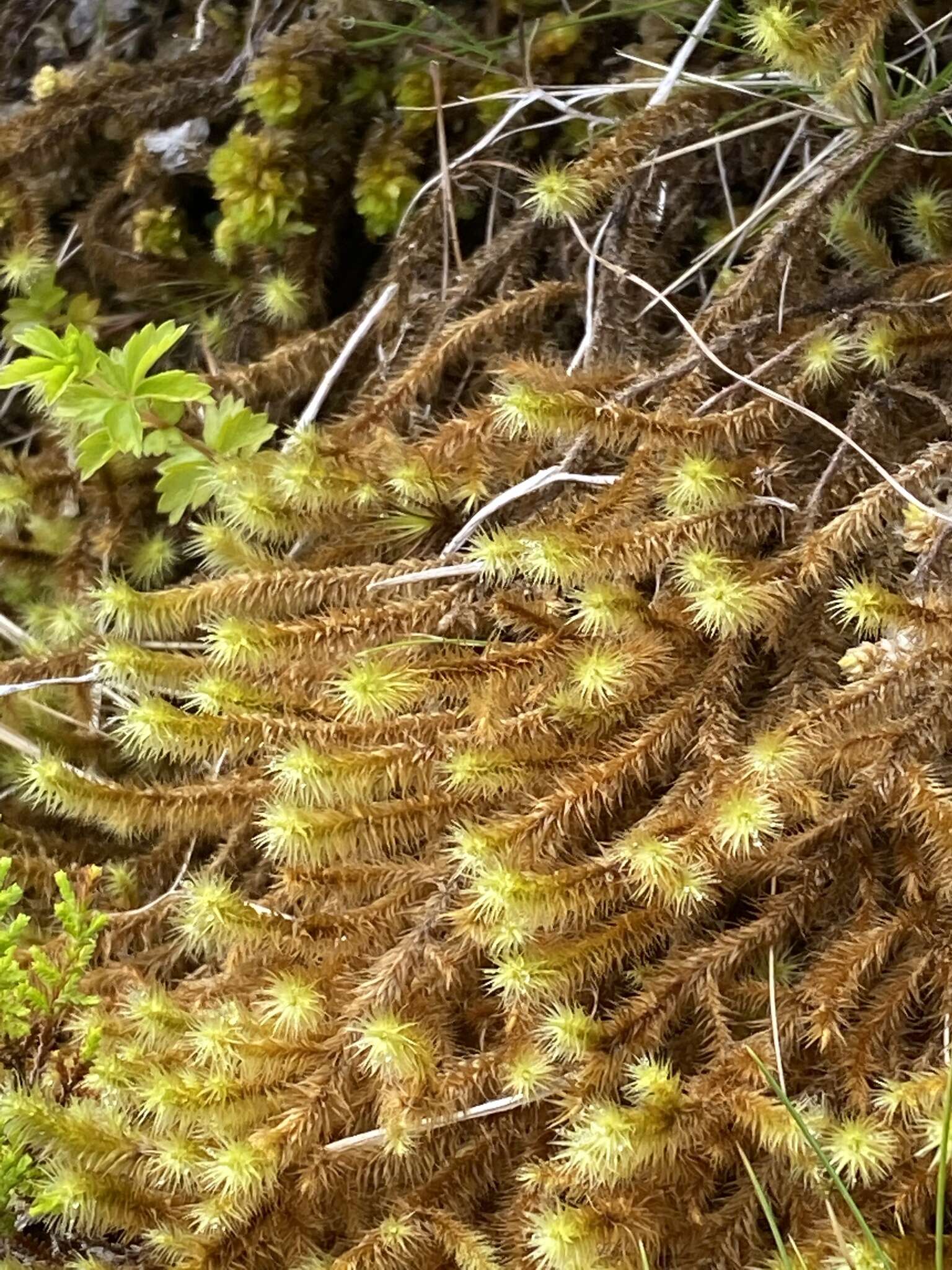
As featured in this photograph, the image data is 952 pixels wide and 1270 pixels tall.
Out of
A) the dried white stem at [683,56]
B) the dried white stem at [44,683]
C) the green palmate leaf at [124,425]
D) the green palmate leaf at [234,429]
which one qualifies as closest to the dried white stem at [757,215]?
the dried white stem at [683,56]

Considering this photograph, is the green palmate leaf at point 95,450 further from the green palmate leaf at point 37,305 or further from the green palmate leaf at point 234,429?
the green palmate leaf at point 37,305

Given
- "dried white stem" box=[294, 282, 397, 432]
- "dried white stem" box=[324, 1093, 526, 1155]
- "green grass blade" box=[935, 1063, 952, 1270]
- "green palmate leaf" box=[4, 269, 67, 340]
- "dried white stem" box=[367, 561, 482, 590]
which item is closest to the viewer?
"green grass blade" box=[935, 1063, 952, 1270]

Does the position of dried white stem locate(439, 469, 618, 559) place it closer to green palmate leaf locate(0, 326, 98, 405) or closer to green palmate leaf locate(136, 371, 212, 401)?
green palmate leaf locate(136, 371, 212, 401)

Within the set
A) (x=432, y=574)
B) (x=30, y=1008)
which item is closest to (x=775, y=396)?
(x=432, y=574)

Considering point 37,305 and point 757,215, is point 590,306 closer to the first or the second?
point 757,215

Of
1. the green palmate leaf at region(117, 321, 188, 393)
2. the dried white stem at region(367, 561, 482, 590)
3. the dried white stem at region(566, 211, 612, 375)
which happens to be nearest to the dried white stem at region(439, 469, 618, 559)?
the dried white stem at region(367, 561, 482, 590)
